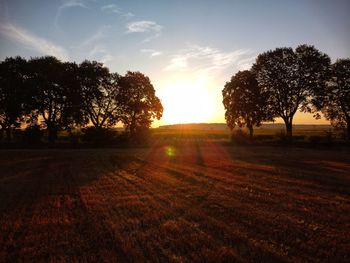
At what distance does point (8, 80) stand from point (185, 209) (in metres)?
45.7

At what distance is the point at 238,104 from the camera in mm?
53438

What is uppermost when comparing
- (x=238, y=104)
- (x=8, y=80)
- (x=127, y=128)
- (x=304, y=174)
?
(x=8, y=80)

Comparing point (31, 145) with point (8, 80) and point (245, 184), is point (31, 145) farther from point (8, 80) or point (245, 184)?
point (245, 184)

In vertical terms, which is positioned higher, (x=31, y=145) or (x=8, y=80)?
(x=8, y=80)

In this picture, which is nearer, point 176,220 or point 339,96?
point 176,220

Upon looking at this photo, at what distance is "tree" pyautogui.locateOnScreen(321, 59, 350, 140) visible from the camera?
51.8 metres

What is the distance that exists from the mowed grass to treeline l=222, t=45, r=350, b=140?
35.1 metres

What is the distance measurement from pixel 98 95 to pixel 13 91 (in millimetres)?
13088

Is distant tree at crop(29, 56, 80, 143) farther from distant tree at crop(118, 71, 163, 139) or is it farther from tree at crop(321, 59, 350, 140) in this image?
tree at crop(321, 59, 350, 140)

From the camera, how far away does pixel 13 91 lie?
45.5 meters

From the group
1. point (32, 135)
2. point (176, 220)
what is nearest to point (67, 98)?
point (32, 135)

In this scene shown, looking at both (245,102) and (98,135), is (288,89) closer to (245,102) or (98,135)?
(245,102)

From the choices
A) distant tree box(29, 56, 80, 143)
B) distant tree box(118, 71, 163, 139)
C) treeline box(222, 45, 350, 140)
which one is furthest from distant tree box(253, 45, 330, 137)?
distant tree box(29, 56, 80, 143)

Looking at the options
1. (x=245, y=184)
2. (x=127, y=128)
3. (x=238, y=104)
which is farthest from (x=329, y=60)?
(x=245, y=184)
